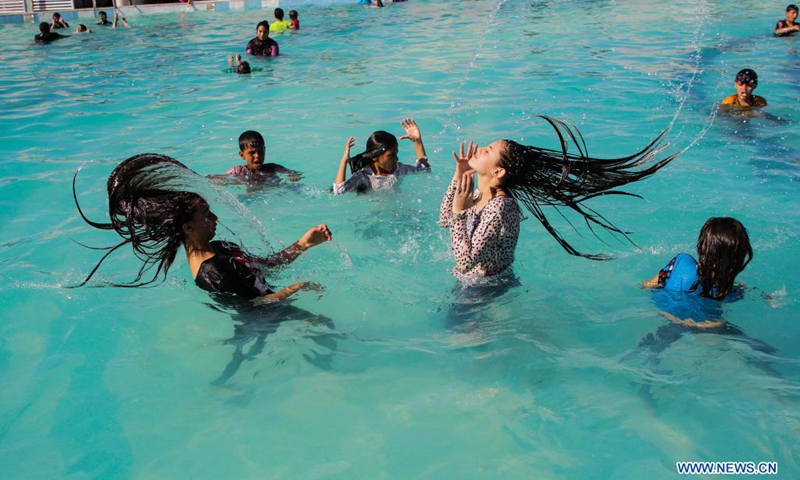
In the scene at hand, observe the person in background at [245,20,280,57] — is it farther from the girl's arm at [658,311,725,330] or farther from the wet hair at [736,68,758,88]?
the girl's arm at [658,311,725,330]

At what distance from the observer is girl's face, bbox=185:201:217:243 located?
12.7 feet

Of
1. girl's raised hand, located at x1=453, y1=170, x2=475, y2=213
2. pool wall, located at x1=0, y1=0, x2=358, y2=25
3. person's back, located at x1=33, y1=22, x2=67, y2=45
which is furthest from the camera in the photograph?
pool wall, located at x1=0, y1=0, x2=358, y2=25

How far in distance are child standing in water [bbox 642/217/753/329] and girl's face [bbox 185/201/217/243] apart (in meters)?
2.93

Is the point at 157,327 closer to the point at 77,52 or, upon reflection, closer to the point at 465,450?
the point at 465,450

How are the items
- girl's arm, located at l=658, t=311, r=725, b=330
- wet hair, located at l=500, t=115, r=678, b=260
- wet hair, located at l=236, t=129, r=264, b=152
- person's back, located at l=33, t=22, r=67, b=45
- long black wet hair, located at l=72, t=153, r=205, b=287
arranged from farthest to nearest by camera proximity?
person's back, located at l=33, t=22, r=67, b=45
wet hair, located at l=236, t=129, r=264, b=152
girl's arm, located at l=658, t=311, r=725, b=330
wet hair, located at l=500, t=115, r=678, b=260
long black wet hair, located at l=72, t=153, r=205, b=287

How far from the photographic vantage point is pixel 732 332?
432 cm

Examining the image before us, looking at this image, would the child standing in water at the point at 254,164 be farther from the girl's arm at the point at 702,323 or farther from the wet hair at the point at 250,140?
the girl's arm at the point at 702,323

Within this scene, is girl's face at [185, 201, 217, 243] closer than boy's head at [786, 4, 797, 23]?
Yes

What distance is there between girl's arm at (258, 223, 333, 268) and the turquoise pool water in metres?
0.44

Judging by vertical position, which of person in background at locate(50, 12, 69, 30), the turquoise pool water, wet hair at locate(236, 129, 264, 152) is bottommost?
the turquoise pool water

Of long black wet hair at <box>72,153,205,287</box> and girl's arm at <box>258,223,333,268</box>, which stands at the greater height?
long black wet hair at <box>72,153,205,287</box>

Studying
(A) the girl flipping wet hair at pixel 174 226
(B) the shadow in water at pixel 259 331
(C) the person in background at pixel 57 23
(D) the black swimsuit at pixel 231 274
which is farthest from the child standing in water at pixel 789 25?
(C) the person in background at pixel 57 23

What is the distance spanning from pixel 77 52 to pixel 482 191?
16072 millimetres

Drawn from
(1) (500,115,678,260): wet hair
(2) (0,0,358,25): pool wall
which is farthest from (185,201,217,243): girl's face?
(2) (0,0,358,25): pool wall
